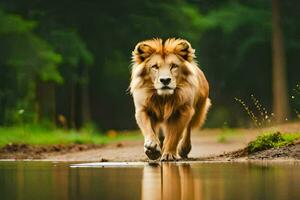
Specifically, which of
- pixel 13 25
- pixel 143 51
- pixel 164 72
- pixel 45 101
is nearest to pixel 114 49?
pixel 45 101

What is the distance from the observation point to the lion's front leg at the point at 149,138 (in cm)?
1499

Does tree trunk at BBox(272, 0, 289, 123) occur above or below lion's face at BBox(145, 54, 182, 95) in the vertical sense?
above

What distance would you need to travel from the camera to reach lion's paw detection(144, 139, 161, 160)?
15.0 meters

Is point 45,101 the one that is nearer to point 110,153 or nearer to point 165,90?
point 110,153

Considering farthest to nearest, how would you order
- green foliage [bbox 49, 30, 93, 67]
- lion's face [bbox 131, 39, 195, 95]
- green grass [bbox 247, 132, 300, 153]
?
green foliage [bbox 49, 30, 93, 67] < green grass [bbox 247, 132, 300, 153] < lion's face [bbox 131, 39, 195, 95]

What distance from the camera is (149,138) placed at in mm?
15086

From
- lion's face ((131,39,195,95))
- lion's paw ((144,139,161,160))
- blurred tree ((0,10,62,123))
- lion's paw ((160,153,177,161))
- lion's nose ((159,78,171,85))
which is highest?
blurred tree ((0,10,62,123))

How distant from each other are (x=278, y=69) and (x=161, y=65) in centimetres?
1728

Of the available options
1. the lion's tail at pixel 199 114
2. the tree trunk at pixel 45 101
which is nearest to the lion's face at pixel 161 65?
the lion's tail at pixel 199 114

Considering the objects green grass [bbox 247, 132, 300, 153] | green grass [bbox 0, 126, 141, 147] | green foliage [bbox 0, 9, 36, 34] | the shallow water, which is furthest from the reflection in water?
green foliage [bbox 0, 9, 36, 34]

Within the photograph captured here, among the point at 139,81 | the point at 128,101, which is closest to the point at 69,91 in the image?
the point at 128,101

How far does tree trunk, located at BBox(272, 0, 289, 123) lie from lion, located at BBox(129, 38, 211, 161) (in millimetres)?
16516

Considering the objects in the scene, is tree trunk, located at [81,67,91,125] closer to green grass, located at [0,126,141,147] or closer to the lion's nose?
green grass, located at [0,126,141,147]

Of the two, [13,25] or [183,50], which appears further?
[13,25]
